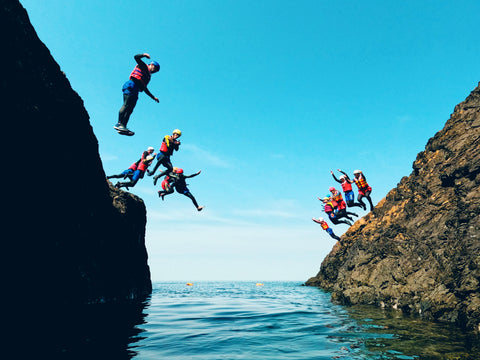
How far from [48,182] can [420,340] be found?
36.7 ft

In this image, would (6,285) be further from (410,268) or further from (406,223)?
(406,223)

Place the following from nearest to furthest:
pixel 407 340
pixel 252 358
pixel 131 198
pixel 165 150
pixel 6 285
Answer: pixel 252 358, pixel 407 340, pixel 6 285, pixel 165 150, pixel 131 198

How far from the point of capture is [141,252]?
64.3 feet

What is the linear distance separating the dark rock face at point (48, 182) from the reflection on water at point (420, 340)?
9196 millimetres

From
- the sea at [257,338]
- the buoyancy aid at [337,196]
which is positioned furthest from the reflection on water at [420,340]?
the buoyancy aid at [337,196]

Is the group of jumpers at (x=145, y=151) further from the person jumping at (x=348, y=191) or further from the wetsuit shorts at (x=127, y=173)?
the person jumping at (x=348, y=191)

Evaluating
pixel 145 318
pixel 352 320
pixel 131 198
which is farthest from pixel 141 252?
pixel 352 320

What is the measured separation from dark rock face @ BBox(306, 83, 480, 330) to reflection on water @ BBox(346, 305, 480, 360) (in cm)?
113

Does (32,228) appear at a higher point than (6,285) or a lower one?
higher

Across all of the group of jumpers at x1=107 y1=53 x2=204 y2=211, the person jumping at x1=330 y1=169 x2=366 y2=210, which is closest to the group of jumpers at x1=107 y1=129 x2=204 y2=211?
the group of jumpers at x1=107 y1=53 x2=204 y2=211

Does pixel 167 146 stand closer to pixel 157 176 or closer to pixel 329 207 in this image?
pixel 157 176

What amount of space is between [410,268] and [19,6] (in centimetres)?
1800

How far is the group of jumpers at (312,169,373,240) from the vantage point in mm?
15664

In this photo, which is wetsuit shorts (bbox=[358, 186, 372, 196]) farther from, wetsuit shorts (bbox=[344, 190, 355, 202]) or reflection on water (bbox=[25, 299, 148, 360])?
reflection on water (bbox=[25, 299, 148, 360])
